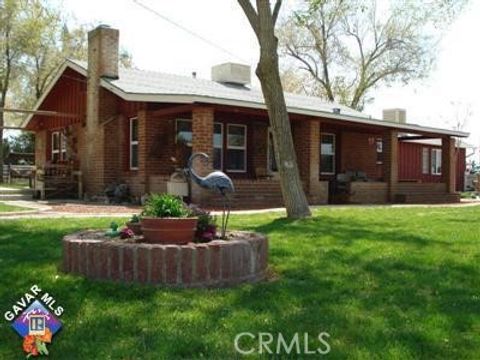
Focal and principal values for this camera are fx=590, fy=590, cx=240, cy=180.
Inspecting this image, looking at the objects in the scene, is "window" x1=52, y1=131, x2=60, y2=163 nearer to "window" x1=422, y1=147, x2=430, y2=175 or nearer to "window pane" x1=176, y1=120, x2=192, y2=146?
"window pane" x1=176, y1=120, x2=192, y2=146

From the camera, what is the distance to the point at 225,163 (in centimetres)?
1769

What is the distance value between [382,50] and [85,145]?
2720cm

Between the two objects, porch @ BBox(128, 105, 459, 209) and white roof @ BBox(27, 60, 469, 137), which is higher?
white roof @ BBox(27, 60, 469, 137)

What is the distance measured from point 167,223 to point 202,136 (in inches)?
379

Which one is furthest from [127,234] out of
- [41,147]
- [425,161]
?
[425,161]

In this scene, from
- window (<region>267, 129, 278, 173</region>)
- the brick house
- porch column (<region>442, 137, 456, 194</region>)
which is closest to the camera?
the brick house

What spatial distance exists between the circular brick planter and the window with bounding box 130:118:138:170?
12.1 m

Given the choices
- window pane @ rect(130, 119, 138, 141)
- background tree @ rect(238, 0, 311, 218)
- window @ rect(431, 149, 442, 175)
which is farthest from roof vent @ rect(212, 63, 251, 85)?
window @ rect(431, 149, 442, 175)

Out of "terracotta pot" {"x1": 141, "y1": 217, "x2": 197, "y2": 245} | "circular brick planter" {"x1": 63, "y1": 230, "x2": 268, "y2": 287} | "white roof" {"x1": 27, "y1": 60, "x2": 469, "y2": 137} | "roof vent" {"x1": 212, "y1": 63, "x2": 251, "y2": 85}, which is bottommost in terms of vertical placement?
"circular brick planter" {"x1": 63, "y1": 230, "x2": 268, "y2": 287}

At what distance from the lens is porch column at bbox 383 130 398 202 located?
1947cm

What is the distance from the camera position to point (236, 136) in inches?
711

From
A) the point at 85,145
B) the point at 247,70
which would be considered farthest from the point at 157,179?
the point at 247,70

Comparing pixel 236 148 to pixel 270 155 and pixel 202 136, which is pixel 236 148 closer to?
pixel 270 155
